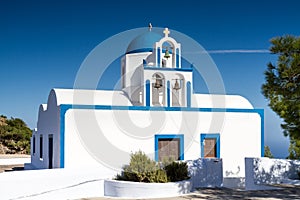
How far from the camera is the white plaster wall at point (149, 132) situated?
14484 mm

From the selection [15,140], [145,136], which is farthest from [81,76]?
[15,140]

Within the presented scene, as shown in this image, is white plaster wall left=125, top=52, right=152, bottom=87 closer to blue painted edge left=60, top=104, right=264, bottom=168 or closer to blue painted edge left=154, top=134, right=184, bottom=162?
blue painted edge left=60, top=104, right=264, bottom=168

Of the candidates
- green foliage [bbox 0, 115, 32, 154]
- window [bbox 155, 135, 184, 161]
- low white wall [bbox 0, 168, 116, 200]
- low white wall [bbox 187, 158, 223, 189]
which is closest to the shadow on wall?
low white wall [bbox 187, 158, 223, 189]

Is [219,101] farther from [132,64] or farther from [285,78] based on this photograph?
[285,78]

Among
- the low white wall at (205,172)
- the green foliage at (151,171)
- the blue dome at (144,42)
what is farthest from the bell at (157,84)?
the green foliage at (151,171)

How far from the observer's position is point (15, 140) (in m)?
35.8

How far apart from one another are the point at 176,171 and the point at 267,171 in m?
3.39

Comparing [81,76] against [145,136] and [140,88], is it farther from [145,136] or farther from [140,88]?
[145,136]

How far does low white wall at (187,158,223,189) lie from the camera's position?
1358 centimetres

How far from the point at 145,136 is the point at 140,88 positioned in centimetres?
292

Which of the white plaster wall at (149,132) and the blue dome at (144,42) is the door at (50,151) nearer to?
the white plaster wall at (149,132)

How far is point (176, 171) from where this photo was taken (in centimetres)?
1255

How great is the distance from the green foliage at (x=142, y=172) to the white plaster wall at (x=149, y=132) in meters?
2.10

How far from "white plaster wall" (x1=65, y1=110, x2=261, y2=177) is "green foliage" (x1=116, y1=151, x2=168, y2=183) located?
6.89 feet
